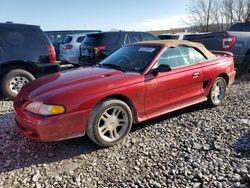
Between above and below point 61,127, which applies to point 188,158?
below

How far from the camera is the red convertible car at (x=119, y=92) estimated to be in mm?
3338

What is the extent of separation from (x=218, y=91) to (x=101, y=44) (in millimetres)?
4523

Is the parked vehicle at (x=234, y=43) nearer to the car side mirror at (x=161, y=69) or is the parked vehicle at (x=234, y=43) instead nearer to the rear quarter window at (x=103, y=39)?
the rear quarter window at (x=103, y=39)

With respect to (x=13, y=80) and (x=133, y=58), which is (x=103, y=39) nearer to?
(x=13, y=80)

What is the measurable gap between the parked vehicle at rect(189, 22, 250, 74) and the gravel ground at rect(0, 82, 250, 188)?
3359mm

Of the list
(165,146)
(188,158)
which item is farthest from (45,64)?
(188,158)

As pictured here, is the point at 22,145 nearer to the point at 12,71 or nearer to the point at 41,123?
the point at 41,123

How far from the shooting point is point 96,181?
9.67 ft

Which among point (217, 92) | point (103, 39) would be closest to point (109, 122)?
point (217, 92)

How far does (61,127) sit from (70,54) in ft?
27.5

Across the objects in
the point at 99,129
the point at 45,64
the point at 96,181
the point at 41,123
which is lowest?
the point at 96,181

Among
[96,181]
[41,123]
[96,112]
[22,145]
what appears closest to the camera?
[96,181]

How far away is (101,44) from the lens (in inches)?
340

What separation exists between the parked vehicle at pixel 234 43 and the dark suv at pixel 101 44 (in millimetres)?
2447
